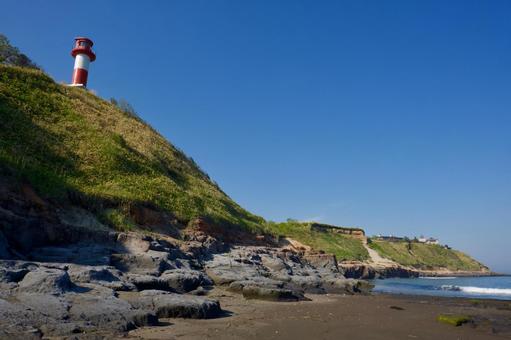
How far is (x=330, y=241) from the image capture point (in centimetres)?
8200

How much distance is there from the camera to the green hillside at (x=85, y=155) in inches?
835

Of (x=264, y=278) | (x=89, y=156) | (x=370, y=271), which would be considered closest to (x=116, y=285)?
(x=264, y=278)

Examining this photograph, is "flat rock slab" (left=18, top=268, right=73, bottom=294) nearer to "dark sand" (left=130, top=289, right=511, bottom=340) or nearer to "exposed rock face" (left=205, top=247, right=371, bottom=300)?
"dark sand" (left=130, top=289, right=511, bottom=340)

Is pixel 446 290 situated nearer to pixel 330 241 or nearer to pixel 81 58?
pixel 330 241

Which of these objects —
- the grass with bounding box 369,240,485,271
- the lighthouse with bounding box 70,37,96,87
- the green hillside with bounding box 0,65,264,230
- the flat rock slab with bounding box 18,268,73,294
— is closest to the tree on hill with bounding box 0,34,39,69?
the lighthouse with bounding box 70,37,96,87

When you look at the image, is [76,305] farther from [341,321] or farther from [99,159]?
[99,159]

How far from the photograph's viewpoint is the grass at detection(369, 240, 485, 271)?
104 metres

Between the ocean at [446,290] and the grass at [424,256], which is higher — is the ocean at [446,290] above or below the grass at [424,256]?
below

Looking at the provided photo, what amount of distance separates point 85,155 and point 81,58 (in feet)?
84.0

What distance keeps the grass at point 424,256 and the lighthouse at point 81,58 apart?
3068 inches

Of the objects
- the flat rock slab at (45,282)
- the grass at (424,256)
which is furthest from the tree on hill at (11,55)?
the grass at (424,256)

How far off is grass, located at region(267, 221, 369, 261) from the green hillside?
112ft

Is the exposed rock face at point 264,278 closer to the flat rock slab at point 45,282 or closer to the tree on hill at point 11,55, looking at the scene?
the flat rock slab at point 45,282

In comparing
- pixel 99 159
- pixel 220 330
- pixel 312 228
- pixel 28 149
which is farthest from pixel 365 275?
pixel 220 330
